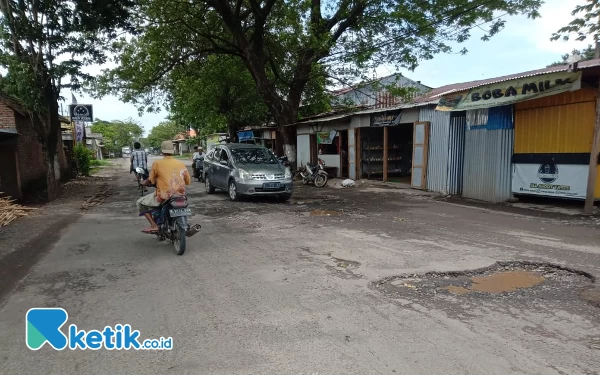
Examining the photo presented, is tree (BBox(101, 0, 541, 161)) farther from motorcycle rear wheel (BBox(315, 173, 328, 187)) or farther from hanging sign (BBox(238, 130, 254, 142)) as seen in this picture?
hanging sign (BBox(238, 130, 254, 142))

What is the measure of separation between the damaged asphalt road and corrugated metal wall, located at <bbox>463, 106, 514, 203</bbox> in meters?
2.81

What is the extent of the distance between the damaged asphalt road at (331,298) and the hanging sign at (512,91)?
2.87 metres

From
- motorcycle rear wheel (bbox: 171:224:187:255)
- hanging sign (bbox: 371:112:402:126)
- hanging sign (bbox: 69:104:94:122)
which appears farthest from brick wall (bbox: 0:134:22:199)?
hanging sign (bbox: 371:112:402:126)

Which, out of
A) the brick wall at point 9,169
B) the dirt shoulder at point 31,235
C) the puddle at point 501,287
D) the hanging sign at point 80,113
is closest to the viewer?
the puddle at point 501,287

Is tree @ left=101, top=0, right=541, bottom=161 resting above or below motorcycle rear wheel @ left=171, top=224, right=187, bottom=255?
above

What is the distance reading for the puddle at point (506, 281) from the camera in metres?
4.30

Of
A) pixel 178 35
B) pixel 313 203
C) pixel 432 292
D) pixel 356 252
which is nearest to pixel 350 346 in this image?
pixel 432 292

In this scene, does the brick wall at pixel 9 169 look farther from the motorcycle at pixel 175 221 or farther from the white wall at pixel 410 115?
the white wall at pixel 410 115

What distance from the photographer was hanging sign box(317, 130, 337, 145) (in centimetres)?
1812

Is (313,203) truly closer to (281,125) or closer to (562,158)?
(562,158)

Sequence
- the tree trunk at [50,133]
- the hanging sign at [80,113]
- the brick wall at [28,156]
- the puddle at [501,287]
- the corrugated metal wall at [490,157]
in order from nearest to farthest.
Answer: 1. the puddle at [501,287]
2. the corrugated metal wall at [490,157]
3. the tree trunk at [50,133]
4. the brick wall at [28,156]
5. the hanging sign at [80,113]

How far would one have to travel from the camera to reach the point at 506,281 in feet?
14.8

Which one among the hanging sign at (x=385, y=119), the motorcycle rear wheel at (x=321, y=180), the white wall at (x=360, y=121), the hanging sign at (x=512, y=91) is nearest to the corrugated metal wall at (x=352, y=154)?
the white wall at (x=360, y=121)

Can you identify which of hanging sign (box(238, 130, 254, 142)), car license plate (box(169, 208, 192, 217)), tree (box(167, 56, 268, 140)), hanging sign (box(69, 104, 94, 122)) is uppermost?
tree (box(167, 56, 268, 140))
